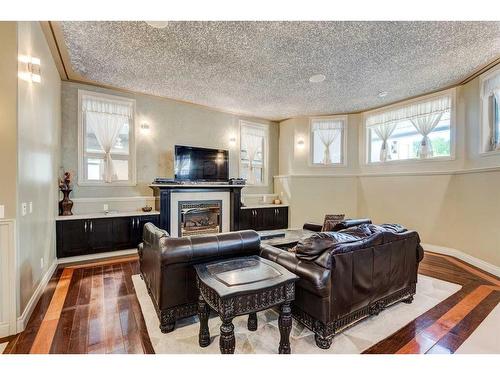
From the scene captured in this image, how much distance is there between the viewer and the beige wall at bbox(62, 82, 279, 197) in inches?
173

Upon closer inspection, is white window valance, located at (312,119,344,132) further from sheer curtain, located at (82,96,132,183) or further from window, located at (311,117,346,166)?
sheer curtain, located at (82,96,132,183)

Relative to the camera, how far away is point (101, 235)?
4.11 m

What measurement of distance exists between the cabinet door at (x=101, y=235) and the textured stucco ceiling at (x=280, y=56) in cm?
253

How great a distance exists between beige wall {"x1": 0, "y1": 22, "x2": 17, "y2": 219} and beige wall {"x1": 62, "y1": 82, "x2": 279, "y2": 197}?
2.52 metres

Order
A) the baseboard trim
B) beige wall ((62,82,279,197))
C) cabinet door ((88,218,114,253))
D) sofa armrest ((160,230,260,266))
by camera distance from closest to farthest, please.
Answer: sofa armrest ((160,230,260,266)) < the baseboard trim < cabinet door ((88,218,114,253)) < beige wall ((62,82,279,197))

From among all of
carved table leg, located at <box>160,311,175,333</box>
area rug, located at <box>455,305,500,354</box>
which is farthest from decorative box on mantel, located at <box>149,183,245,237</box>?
area rug, located at <box>455,305,500,354</box>

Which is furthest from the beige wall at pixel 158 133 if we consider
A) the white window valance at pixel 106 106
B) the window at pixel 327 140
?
the window at pixel 327 140

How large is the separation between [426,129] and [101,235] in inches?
259

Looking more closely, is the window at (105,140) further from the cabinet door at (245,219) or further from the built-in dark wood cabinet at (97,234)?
the cabinet door at (245,219)

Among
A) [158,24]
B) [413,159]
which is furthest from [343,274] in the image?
[413,159]
